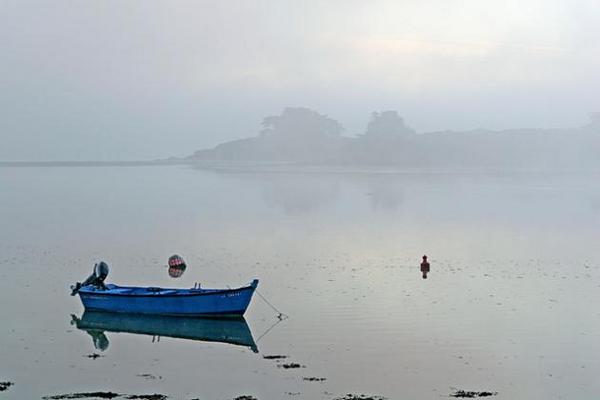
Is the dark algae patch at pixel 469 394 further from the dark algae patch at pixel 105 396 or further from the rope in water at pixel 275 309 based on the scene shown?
the rope in water at pixel 275 309

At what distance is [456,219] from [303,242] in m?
18.4

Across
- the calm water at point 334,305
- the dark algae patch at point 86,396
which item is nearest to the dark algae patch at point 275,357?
the calm water at point 334,305

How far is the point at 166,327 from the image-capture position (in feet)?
83.3

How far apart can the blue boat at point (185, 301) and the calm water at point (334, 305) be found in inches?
39.8

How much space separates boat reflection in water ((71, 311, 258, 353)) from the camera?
78.7 feet

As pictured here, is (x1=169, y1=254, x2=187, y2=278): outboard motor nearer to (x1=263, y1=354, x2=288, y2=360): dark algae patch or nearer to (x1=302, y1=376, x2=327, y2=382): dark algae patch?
(x1=263, y1=354, x2=288, y2=360): dark algae patch

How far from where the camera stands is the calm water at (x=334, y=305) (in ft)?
63.7

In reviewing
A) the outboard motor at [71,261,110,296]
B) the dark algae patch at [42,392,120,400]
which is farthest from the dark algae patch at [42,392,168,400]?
the outboard motor at [71,261,110,296]

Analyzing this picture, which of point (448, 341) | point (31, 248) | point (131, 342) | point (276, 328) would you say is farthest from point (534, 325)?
point (31, 248)

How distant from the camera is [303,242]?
155ft

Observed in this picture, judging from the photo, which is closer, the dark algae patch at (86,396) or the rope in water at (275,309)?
the dark algae patch at (86,396)

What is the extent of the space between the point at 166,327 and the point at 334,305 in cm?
612

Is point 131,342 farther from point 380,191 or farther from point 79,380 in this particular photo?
point 380,191

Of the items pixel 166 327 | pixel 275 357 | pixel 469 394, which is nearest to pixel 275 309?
pixel 166 327
